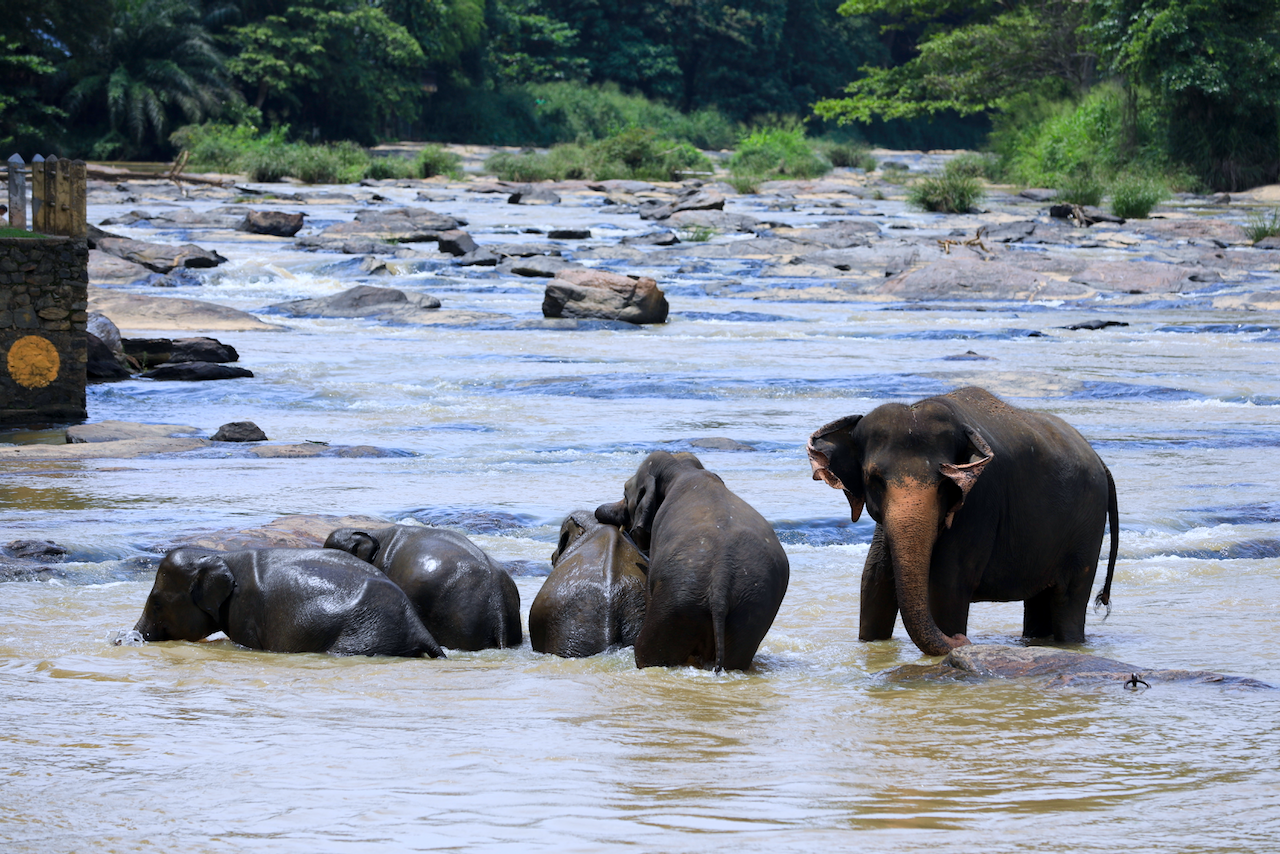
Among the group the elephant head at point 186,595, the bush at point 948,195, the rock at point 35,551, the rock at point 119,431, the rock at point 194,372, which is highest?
the bush at point 948,195

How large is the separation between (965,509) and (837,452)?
0.51m

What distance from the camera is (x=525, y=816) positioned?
3.18m

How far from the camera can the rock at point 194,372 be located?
14086mm

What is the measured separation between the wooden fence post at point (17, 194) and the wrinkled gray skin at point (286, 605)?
7.38 meters

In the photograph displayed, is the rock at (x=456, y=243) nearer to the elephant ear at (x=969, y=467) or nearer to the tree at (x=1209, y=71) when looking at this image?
the tree at (x=1209, y=71)

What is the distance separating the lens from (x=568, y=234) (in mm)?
27953

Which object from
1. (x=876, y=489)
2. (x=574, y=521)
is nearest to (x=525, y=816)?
(x=876, y=489)

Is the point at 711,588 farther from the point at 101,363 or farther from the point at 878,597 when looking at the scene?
the point at 101,363

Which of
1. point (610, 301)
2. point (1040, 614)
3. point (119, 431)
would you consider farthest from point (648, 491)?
point (610, 301)

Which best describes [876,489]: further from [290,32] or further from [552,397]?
[290,32]

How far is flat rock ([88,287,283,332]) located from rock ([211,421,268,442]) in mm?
6555

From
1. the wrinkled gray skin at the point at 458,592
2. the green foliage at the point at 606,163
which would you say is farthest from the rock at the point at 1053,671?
the green foliage at the point at 606,163

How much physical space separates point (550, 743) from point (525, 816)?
2.29 ft

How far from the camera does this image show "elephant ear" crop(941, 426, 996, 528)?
15.1ft
